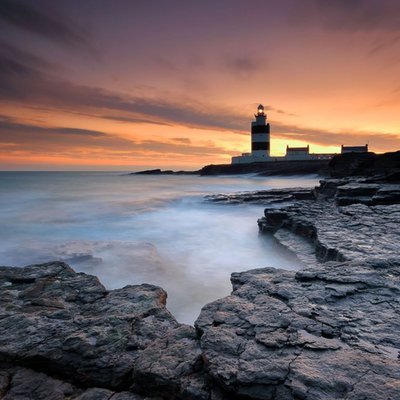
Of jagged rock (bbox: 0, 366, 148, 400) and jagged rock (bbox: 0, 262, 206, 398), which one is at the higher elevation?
jagged rock (bbox: 0, 262, 206, 398)

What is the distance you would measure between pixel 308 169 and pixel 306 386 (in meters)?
43.9

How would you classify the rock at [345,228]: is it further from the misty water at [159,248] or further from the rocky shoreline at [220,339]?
the misty water at [159,248]

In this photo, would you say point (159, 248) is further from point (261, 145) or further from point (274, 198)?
point (261, 145)

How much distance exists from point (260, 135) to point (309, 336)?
52485 mm

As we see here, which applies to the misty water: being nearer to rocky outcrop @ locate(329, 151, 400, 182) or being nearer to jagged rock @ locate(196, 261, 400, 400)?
jagged rock @ locate(196, 261, 400, 400)

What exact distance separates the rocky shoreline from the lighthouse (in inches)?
1964

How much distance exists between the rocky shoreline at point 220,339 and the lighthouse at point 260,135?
49886 millimetres

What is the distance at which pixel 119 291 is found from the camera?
3.60 meters

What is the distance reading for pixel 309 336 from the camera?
2.13m

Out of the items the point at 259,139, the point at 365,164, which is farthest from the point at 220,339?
the point at 259,139

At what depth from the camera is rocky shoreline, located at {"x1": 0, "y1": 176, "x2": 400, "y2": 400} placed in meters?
1.81

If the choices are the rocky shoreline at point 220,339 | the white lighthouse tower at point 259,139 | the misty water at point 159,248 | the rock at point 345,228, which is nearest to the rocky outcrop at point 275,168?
the white lighthouse tower at point 259,139

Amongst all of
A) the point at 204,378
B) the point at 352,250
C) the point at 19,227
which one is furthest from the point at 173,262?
the point at 19,227

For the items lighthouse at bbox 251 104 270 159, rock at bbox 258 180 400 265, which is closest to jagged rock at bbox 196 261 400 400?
rock at bbox 258 180 400 265
